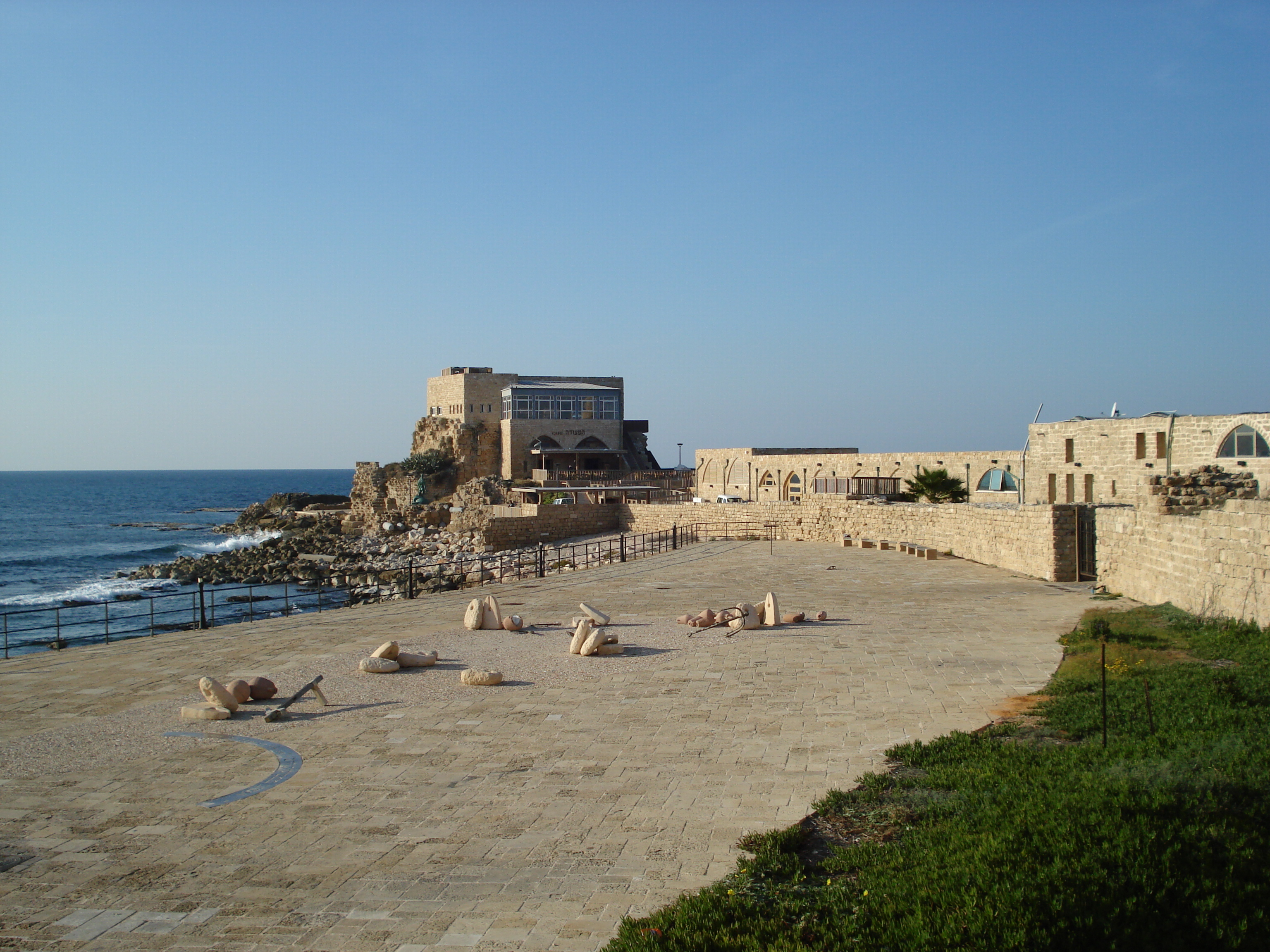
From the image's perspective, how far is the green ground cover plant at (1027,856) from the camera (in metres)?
4.30

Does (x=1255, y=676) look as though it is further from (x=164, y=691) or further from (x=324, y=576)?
(x=324, y=576)

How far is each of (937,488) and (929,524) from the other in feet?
19.2

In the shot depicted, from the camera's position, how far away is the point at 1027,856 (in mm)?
4812

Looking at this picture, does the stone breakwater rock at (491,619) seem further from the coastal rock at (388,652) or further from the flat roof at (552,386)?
the flat roof at (552,386)

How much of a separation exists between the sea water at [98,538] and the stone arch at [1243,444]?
26920mm

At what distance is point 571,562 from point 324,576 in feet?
65.2

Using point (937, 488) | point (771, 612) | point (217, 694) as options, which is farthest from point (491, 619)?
point (937, 488)

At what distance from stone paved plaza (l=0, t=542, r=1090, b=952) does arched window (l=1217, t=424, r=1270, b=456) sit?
13.3 m

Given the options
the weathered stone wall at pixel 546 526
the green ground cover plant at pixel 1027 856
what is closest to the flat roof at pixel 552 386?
the weathered stone wall at pixel 546 526

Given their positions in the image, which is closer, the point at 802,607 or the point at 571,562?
the point at 802,607

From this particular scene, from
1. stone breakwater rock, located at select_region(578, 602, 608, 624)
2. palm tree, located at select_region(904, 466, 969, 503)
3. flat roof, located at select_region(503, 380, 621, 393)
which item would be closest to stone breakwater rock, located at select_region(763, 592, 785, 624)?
stone breakwater rock, located at select_region(578, 602, 608, 624)

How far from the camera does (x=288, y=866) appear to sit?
5.44 metres

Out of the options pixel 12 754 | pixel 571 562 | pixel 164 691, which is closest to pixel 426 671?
pixel 164 691

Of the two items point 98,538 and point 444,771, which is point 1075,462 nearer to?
point 444,771
